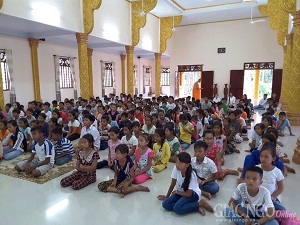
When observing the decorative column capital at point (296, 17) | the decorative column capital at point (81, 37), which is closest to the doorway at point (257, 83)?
the decorative column capital at point (296, 17)

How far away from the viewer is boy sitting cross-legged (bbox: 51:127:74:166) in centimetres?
400

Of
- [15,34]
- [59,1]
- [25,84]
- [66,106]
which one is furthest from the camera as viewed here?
[25,84]

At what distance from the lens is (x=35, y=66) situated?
1040 cm

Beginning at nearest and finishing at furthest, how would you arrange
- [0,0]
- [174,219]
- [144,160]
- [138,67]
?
→ [174,219] → [144,160] → [0,0] → [138,67]

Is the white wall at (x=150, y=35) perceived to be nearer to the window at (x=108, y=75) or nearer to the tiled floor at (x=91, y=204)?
the window at (x=108, y=75)

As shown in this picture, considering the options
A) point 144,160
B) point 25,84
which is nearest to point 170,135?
point 144,160

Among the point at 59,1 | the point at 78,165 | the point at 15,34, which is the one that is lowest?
the point at 78,165

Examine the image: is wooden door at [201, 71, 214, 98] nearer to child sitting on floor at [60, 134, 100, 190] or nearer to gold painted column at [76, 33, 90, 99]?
gold painted column at [76, 33, 90, 99]

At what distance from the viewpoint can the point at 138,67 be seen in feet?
63.0

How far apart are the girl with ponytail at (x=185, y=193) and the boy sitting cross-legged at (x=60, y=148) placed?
2200 millimetres

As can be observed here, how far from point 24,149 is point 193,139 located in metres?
3.56

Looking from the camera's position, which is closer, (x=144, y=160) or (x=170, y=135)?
(x=144, y=160)

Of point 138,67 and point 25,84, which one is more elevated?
point 138,67

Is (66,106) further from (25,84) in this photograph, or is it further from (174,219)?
(174,219)
